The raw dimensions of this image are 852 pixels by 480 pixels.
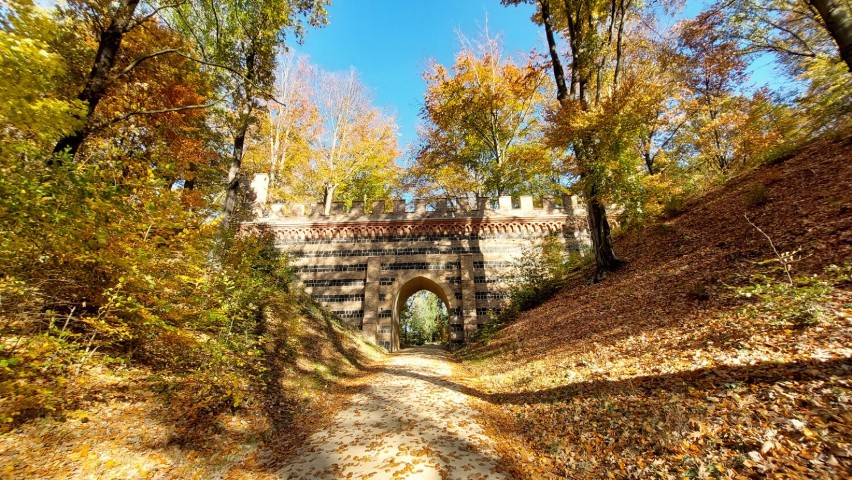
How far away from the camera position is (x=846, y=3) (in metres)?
4.80

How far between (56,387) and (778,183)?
1463 cm

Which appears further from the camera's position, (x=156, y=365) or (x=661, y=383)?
(x=156, y=365)

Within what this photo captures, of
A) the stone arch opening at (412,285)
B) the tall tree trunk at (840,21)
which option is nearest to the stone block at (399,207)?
the stone arch opening at (412,285)

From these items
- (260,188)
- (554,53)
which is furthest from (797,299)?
(260,188)

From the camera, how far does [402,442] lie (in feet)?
15.0

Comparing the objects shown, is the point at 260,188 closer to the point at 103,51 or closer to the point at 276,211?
the point at 276,211

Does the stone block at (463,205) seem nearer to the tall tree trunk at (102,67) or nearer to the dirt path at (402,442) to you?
the dirt path at (402,442)

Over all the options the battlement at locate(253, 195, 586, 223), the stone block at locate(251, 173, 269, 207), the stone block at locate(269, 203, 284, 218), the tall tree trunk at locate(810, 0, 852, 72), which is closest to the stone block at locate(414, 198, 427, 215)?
the battlement at locate(253, 195, 586, 223)

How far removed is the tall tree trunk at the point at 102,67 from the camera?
18.9ft

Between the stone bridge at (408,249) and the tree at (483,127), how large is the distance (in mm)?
3713

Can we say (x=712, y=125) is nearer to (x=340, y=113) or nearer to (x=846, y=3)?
(x=846, y=3)

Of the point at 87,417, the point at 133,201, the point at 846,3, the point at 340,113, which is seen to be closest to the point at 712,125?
the point at 846,3

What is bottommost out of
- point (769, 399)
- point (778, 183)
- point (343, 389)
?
point (343, 389)

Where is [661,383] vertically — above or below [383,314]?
below
